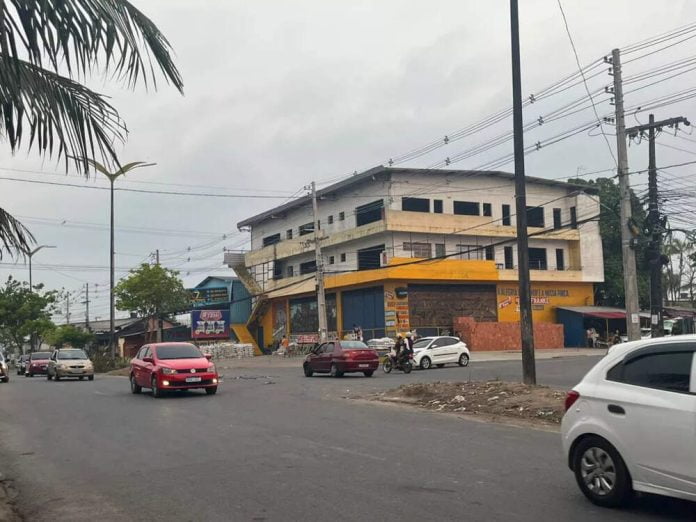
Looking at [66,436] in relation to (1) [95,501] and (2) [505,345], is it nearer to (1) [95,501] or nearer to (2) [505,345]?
(1) [95,501]

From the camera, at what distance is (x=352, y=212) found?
5550 cm

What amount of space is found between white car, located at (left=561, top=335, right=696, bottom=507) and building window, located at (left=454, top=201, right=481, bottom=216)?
157 ft

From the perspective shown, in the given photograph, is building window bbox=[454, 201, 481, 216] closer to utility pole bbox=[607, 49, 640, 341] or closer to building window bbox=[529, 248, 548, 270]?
building window bbox=[529, 248, 548, 270]

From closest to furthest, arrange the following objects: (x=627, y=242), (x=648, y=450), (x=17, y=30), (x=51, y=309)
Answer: (x=17, y=30) → (x=648, y=450) → (x=627, y=242) → (x=51, y=309)

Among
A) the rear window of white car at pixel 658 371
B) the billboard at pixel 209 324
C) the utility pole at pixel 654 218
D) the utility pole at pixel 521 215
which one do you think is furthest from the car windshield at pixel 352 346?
the billboard at pixel 209 324

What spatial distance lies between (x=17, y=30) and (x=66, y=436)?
379 inches

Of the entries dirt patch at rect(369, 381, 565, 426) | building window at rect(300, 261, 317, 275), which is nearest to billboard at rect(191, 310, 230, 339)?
building window at rect(300, 261, 317, 275)

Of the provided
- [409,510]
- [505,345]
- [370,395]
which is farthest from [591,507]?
[505,345]

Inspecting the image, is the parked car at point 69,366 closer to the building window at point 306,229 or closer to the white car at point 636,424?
the building window at point 306,229

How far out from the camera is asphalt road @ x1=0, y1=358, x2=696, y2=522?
707 centimetres

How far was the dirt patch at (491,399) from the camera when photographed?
14.2 m

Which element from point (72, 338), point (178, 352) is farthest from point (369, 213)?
point (178, 352)

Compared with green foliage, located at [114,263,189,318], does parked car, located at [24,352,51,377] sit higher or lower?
lower

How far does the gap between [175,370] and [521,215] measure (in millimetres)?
10319
